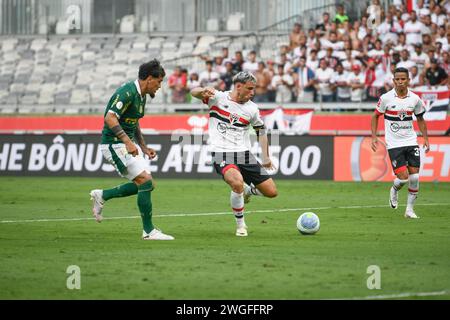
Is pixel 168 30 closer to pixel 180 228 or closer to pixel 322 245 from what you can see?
pixel 180 228

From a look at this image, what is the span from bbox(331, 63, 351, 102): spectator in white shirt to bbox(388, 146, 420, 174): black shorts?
42.5 feet

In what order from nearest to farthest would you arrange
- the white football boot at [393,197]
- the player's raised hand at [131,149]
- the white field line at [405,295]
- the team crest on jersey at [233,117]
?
the white field line at [405,295] < the player's raised hand at [131,149] < the team crest on jersey at [233,117] < the white football boot at [393,197]

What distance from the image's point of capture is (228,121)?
50.2 feet

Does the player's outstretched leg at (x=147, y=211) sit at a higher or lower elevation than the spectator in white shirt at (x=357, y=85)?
lower

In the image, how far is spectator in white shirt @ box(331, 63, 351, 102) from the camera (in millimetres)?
31755

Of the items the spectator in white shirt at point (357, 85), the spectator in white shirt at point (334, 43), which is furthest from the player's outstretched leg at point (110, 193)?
the spectator in white shirt at point (334, 43)

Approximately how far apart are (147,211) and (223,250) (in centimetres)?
165

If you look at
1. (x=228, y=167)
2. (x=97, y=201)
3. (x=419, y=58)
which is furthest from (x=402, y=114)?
(x=419, y=58)

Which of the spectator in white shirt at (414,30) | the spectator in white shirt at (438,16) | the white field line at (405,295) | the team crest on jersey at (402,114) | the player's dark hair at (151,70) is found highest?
the spectator in white shirt at (438,16)

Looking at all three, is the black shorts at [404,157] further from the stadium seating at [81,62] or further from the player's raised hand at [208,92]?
the stadium seating at [81,62]

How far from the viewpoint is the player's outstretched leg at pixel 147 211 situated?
14148 mm

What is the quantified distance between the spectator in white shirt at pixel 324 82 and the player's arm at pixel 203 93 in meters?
17.3
